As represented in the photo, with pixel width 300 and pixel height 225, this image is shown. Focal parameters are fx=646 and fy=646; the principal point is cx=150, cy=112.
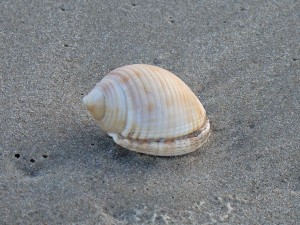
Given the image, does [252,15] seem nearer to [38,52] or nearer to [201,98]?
[201,98]

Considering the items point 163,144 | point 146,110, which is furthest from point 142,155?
point 146,110

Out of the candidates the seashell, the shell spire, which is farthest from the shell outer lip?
the shell spire

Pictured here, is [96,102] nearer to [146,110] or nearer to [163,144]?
[146,110]

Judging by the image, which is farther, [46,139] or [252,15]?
[252,15]

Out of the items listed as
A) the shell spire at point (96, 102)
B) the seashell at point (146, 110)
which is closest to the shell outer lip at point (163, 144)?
the seashell at point (146, 110)

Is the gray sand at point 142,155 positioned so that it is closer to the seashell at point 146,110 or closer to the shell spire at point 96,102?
the seashell at point 146,110

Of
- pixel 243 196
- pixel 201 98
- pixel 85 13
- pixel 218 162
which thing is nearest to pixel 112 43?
pixel 85 13
